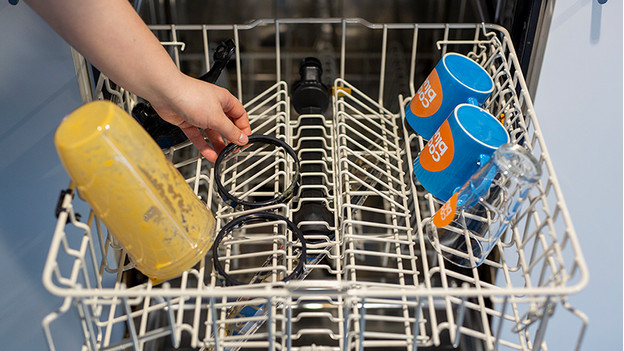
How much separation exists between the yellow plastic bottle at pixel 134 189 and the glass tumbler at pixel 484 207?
0.96 feet

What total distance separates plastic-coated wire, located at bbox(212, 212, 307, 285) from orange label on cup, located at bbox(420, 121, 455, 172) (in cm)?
19

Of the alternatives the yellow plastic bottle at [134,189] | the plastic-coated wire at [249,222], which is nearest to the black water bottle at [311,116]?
the plastic-coated wire at [249,222]

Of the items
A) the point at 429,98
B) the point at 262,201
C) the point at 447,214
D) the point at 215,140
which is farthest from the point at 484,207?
the point at 215,140

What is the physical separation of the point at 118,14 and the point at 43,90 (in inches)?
9.3

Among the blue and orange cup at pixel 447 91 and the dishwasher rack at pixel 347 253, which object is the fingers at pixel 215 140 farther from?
the blue and orange cup at pixel 447 91

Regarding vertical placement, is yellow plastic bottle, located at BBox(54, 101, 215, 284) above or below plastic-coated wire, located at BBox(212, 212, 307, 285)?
above

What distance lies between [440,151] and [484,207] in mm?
88

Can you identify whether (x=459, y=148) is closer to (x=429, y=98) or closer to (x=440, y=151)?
(x=440, y=151)

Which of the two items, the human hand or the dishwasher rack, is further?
the human hand

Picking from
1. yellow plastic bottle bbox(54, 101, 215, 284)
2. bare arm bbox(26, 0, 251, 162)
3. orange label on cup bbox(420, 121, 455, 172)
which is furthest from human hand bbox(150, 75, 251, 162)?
orange label on cup bbox(420, 121, 455, 172)

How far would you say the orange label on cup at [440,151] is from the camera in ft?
2.40

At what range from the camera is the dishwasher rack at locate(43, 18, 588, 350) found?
57 cm

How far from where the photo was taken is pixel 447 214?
0.71 m

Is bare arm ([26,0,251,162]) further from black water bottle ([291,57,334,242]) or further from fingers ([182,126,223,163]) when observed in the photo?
black water bottle ([291,57,334,242])
